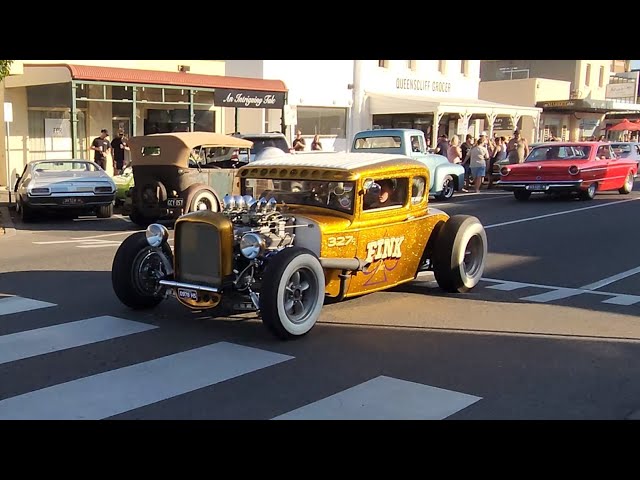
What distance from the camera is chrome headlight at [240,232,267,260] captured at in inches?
252

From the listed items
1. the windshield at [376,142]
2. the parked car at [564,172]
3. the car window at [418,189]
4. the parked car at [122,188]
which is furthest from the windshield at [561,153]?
the car window at [418,189]

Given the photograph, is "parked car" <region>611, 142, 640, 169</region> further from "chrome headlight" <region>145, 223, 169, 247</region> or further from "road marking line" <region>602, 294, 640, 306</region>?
"chrome headlight" <region>145, 223, 169, 247</region>

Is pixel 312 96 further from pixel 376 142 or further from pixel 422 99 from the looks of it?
pixel 376 142

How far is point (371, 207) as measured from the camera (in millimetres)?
7520

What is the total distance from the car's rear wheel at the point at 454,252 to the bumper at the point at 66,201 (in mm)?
9095

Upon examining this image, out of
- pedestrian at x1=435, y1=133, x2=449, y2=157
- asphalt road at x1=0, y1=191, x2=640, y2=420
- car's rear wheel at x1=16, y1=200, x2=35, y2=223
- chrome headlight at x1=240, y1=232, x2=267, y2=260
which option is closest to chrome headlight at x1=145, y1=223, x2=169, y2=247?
asphalt road at x1=0, y1=191, x2=640, y2=420

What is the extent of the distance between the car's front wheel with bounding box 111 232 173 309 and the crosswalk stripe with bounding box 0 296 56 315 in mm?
928

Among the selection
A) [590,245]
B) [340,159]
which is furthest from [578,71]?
[340,159]

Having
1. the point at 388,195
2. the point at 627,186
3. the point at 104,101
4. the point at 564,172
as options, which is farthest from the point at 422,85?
the point at 388,195

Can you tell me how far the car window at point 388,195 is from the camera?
7.51m

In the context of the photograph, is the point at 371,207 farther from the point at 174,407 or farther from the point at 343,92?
the point at 343,92
